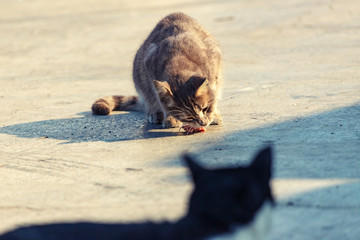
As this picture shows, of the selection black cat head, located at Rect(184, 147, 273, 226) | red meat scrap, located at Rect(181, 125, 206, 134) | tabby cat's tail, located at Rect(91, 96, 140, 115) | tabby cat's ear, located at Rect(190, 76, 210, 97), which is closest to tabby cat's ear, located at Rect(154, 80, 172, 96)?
tabby cat's ear, located at Rect(190, 76, 210, 97)

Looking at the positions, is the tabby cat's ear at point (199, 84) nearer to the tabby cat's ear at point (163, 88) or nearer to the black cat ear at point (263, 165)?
the tabby cat's ear at point (163, 88)

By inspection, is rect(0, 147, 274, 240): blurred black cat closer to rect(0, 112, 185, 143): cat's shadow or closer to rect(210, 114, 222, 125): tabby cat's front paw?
rect(0, 112, 185, 143): cat's shadow

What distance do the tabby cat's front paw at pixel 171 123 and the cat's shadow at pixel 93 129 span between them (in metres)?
0.08

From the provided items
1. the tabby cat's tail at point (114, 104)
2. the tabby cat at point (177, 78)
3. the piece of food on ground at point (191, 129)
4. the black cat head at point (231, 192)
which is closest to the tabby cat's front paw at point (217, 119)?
Answer: the tabby cat at point (177, 78)

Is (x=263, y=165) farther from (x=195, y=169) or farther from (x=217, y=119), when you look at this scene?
(x=217, y=119)

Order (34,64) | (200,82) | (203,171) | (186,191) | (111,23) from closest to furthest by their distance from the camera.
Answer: (203,171) < (186,191) < (200,82) < (34,64) < (111,23)

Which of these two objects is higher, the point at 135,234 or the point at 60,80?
the point at 135,234

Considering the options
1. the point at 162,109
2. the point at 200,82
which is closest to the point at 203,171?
the point at 200,82

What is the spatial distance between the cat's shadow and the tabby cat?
139 mm

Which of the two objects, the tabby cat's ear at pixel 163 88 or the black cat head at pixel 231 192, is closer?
the black cat head at pixel 231 192

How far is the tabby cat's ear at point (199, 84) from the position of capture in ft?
17.1

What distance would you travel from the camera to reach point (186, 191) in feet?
12.8

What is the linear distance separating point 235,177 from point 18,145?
11.1 feet

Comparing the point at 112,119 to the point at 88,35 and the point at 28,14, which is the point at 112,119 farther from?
the point at 28,14
